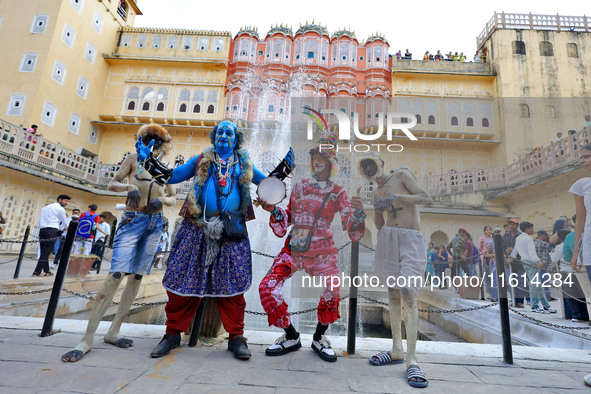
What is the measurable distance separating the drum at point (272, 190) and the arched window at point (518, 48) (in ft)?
86.6

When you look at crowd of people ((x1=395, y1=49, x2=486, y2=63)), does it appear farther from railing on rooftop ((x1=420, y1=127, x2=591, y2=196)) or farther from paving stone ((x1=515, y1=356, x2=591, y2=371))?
paving stone ((x1=515, y1=356, x2=591, y2=371))

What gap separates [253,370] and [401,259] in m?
1.39

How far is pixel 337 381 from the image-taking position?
197 cm

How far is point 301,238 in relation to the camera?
2.63 m

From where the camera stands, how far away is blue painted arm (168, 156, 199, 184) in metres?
2.61

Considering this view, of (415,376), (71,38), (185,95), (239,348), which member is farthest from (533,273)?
(71,38)

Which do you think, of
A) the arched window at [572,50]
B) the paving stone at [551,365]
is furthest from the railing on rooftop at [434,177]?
the paving stone at [551,365]

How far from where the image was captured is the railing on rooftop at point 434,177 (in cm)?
1242

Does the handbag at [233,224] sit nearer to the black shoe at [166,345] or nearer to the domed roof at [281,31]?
the black shoe at [166,345]

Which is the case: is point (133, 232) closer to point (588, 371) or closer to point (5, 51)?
point (588, 371)

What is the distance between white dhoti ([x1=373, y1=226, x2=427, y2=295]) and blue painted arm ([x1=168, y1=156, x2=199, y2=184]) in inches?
70.0

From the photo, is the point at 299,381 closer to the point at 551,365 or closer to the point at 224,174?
the point at 224,174

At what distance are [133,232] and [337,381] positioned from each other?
1.98 metres

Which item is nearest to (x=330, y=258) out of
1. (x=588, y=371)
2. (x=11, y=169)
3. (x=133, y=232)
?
(x=133, y=232)
